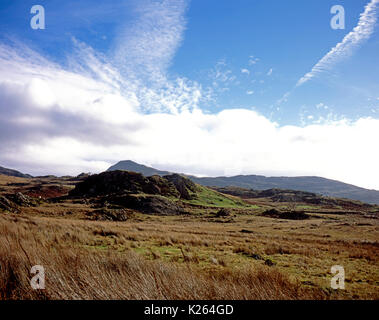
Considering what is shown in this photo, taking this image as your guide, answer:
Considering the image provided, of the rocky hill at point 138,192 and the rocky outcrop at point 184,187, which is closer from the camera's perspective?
the rocky hill at point 138,192

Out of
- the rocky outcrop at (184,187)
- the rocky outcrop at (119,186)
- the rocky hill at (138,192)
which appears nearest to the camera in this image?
the rocky hill at (138,192)

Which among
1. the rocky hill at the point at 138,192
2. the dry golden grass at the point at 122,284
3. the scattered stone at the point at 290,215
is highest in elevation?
the dry golden grass at the point at 122,284

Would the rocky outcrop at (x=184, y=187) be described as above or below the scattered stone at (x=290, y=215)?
above

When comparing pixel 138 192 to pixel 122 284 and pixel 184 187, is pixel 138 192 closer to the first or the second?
pixel 184 187

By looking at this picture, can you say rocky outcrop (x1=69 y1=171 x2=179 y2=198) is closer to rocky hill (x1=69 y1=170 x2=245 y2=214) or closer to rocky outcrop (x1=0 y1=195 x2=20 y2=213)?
rocky hill (x1=69 y1=170 x2=245 y2=214)

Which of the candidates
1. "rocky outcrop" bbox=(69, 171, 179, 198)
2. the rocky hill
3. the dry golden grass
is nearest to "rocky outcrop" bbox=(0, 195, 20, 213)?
the rocky hill

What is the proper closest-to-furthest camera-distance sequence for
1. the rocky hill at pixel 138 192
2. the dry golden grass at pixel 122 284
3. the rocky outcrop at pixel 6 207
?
the dry golden grass at pixel 122 284 → the rocky outcrop at pixel 6 207 → the rocky hill at pixel 138 192

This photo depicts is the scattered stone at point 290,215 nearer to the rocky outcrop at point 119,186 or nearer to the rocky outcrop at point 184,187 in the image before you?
the rocky outcrop at point 184,187

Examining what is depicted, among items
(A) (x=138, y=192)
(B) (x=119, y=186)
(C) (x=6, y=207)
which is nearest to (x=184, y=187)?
(A) (x=138, y=192)

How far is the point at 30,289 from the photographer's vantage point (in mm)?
4105

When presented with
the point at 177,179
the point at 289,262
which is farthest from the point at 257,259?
the point at 177,179

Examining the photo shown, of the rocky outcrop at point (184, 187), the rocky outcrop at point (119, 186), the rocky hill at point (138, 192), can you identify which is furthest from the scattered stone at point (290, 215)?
the rocky outcrop at point (119, 186)
